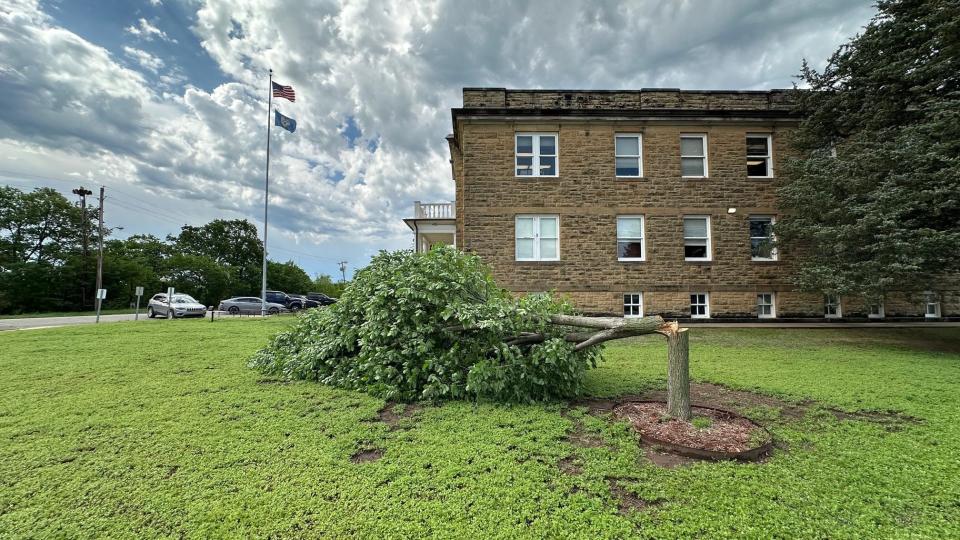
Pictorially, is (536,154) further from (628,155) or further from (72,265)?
(72,265)

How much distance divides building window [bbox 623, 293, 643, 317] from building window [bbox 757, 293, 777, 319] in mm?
3904

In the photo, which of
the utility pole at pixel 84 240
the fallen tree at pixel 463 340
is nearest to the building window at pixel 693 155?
the fallen tree at pixel 463 340

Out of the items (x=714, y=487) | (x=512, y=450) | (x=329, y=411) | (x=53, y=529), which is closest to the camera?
(x=53, y=529)

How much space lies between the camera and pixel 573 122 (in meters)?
12.6

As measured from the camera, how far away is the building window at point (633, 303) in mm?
12547

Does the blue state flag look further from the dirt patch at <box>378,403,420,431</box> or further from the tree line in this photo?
the dirt patch at <box>378,403,420,431</box>

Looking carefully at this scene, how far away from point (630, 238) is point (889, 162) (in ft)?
19.9

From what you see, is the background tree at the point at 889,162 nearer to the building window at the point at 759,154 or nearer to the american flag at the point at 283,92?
the building window at the point at 759,154

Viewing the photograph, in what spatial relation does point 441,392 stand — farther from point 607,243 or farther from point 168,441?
point 607,243

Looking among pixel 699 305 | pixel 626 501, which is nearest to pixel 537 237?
pixel 699 305

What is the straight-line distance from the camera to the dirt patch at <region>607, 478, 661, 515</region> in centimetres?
227

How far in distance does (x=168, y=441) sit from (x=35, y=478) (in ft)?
2.38

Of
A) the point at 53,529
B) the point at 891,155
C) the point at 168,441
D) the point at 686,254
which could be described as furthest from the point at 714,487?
the point at 686,254

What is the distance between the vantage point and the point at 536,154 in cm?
1277
